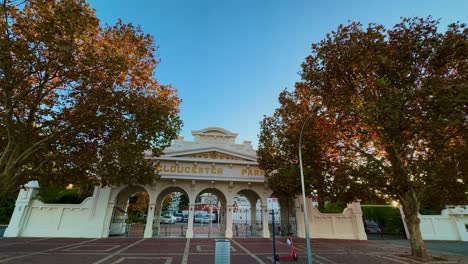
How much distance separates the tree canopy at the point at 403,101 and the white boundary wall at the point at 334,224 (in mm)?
9281

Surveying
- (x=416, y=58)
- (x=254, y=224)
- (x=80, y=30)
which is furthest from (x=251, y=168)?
(x=80, y=30)

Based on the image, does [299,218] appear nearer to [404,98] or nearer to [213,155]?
[213,155]

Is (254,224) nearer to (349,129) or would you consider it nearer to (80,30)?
(349,129)

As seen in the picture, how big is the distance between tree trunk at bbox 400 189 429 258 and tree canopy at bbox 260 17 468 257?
45 mm

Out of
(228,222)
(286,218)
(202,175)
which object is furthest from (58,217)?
(286,218)

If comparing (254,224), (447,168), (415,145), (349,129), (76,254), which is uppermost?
(349,129)

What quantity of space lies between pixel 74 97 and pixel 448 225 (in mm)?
31540

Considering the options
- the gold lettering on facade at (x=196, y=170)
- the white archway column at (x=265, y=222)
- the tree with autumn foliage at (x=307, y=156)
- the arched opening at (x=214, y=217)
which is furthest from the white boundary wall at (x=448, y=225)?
the arched opening at (x=214, y=217)

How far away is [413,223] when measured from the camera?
12.7 metres

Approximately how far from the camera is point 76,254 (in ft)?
40.6

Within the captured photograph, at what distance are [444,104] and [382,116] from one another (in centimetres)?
210

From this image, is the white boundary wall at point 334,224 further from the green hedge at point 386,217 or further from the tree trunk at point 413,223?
the tree trunk at point 413,223

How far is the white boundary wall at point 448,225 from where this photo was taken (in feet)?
69.7

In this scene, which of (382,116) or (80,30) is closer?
(80,30)
